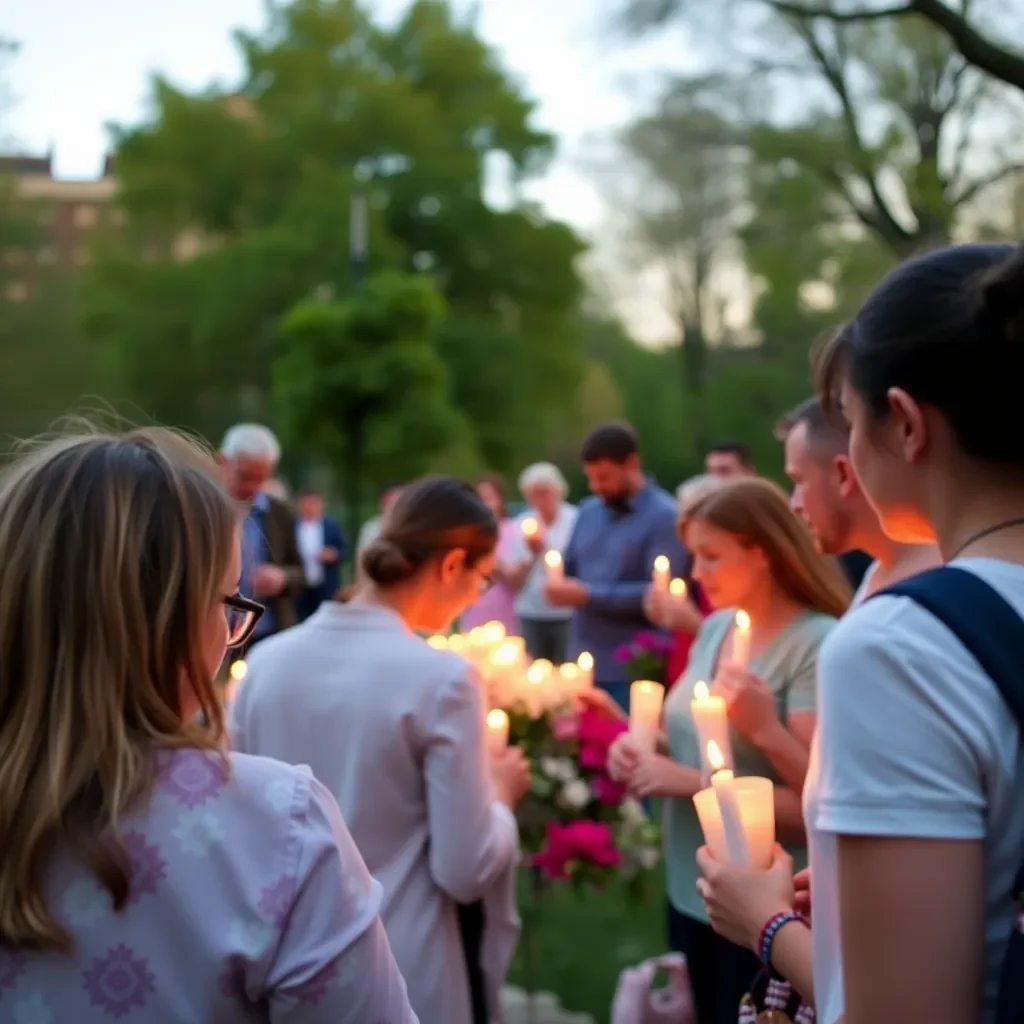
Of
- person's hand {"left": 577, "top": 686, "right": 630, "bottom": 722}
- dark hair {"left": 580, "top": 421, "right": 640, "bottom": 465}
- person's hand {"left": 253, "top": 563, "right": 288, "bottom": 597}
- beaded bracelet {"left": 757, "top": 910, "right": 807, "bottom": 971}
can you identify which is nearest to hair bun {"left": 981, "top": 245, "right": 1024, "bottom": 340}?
beaded bracelet {"left": 757, "top": 910, "right": 807, "bottom": 971}

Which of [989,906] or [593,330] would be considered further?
[593,330]

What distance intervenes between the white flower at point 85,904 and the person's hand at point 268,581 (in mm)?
5952

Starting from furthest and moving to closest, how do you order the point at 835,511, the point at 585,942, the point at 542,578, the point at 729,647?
the point at 542,578 → the point at 585,942 → the point at 729,647 → the point at 835,511

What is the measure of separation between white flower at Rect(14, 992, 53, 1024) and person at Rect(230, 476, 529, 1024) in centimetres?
149

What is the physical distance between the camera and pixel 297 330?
17.2 m

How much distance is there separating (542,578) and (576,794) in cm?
498

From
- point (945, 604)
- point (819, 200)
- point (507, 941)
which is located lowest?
point (507, 941)

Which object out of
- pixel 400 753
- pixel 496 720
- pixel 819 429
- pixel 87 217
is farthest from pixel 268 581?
pixel 87 217

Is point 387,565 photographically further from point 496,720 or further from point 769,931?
point 769,931

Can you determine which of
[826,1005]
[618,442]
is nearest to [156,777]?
[826,1005]

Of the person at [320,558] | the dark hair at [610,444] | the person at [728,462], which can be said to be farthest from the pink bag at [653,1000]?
the person at [320,558]

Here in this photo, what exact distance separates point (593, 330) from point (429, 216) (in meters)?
4.67

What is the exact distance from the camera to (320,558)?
1116cm

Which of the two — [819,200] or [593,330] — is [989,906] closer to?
[819,200]
